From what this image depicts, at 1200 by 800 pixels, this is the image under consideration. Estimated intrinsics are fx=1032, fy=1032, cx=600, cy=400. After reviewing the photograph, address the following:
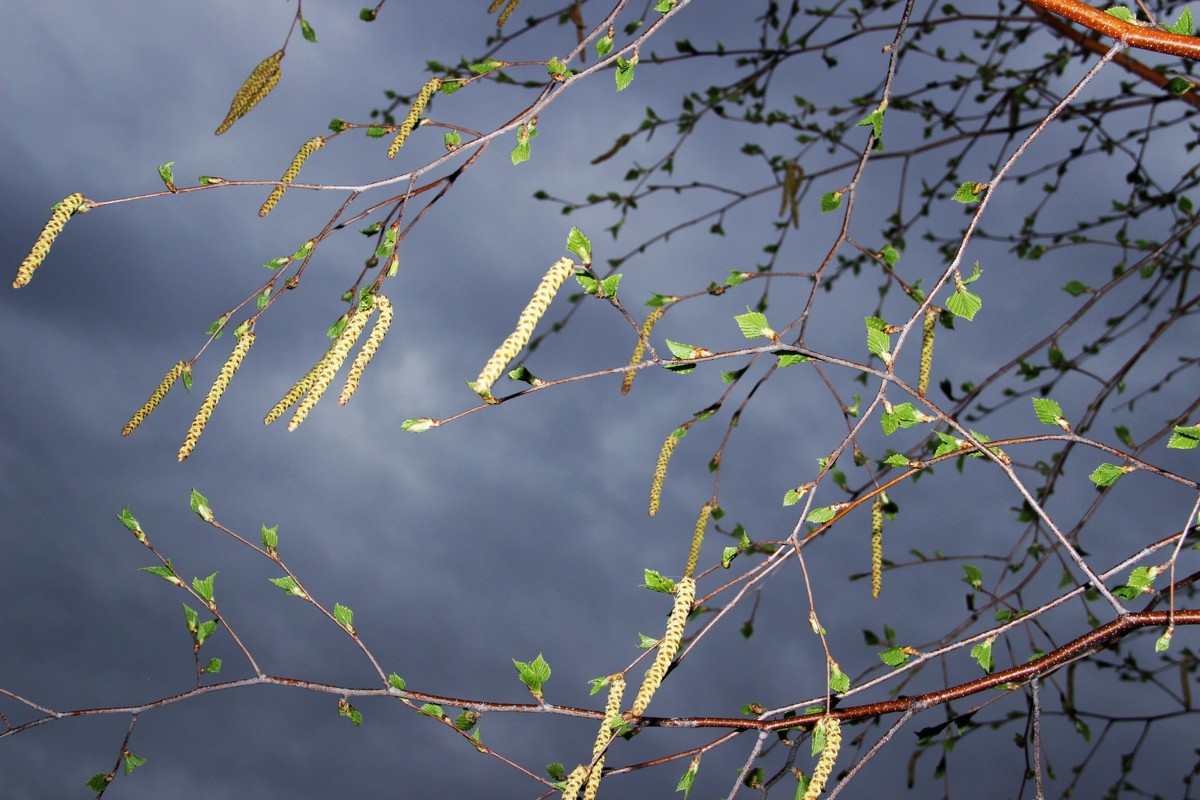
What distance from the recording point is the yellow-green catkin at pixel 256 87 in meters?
2.09

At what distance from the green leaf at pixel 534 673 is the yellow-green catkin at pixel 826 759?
0.41 m

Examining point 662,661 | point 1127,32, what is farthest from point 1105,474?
point 662,661

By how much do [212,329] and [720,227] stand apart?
6.17 ft

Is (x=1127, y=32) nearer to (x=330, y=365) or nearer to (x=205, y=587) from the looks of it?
(x=330, y=365)

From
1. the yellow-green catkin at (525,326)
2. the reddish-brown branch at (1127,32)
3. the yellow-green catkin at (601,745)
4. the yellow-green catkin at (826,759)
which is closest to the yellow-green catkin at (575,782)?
the yellow-green catkin at (601,745)

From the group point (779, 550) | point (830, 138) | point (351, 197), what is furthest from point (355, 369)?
point (830, 138)

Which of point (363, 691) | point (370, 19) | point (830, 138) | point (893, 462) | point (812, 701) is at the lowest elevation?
point (363, 691)

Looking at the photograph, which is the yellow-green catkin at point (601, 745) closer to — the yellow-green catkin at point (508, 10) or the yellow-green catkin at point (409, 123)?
the yellow-green catkin at point (409, 123)

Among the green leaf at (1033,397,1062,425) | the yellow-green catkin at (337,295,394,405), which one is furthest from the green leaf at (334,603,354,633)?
the green leaf at (1033,397,1062,425)

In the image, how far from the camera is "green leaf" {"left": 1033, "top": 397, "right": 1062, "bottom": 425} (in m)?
1.58

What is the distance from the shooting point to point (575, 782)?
135cm

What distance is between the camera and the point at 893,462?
1627 millimetres

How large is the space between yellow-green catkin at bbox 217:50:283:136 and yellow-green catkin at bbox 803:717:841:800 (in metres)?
1.57

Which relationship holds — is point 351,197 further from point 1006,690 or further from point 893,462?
point 1006,690
